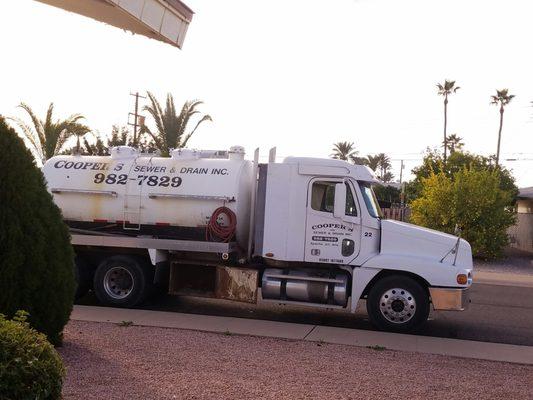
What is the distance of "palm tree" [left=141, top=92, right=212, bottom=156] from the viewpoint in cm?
2883

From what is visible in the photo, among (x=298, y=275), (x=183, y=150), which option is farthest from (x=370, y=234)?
(x=183, y=150)

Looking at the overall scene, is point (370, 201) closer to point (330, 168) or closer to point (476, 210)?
point (330, 168)

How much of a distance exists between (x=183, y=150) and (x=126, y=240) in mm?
2039

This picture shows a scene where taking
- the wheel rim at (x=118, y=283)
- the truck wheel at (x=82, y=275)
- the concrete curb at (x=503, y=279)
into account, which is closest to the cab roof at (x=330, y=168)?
the wheel rim at (x=118, y=283)

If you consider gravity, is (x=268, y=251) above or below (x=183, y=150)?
below

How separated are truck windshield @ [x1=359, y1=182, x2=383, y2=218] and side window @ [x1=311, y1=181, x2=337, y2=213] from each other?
52 centimetres

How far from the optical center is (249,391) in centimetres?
643

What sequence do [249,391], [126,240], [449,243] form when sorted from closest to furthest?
[249,391] → [449,243] → [126,240]

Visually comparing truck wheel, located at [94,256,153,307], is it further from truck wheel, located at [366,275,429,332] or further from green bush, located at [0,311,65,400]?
green bush, located at [0,311,65,400]

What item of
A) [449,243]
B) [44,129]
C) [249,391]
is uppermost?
[44,129]

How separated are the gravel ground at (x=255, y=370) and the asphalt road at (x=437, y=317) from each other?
2465mm

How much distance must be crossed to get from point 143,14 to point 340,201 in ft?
20.9

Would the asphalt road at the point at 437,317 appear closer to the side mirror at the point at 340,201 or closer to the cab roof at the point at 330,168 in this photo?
the side mirror at the point at 340,201

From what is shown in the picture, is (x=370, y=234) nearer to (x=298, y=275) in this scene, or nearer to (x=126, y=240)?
(x=298, y=275)
